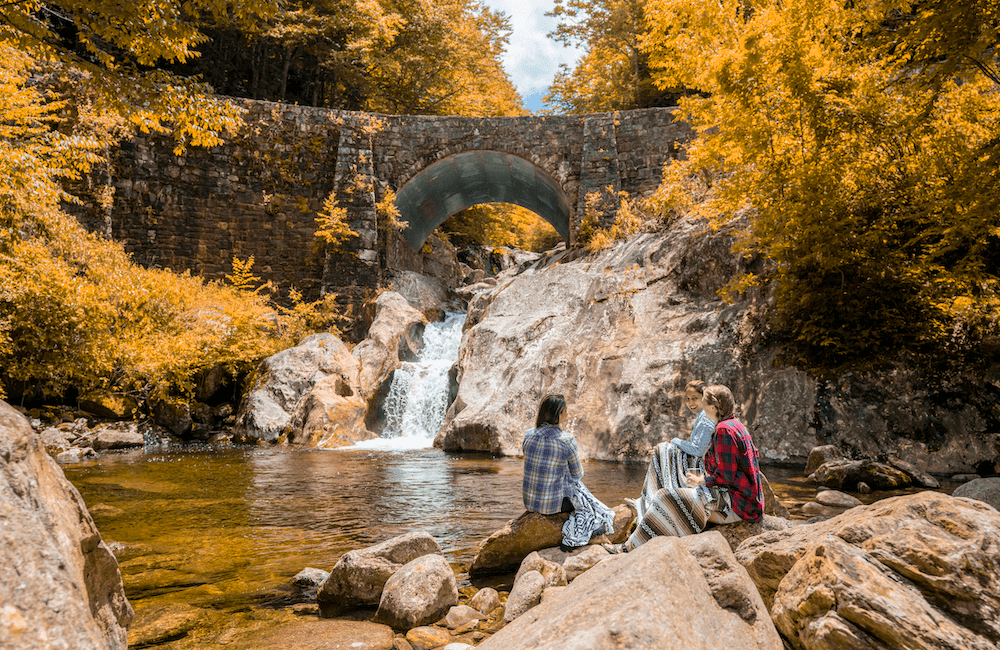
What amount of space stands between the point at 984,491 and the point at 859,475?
220cm

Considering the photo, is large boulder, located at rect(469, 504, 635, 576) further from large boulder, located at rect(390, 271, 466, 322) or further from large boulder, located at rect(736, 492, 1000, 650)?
large boulder, located at rect(390, 271, 466, 322)

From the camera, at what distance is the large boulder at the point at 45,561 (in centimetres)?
138

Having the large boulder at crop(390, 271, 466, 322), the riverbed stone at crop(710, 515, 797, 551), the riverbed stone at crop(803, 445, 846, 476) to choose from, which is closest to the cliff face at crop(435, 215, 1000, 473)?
the riverbed stone at crop(803, 445, 846, 476)

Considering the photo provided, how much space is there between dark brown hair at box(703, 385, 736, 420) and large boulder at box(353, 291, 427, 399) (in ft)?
36.1

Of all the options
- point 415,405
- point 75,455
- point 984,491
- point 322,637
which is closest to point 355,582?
point 322,637

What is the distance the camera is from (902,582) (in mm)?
2225

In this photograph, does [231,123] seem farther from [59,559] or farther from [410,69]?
[410,69]

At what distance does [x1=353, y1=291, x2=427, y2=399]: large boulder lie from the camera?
46.4ft

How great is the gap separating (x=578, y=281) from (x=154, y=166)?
46.5 ft

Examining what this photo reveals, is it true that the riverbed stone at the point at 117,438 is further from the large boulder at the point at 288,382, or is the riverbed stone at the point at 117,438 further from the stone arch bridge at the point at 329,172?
the stone arch bridge at the point at 329,172

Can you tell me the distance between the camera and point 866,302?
8.37 metres

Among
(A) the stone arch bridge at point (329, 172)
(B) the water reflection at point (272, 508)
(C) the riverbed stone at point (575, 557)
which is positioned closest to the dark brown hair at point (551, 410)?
(C) the riverbed stone at point (575, 557)

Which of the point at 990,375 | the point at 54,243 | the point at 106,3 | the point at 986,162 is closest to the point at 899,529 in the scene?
the point at 986,162

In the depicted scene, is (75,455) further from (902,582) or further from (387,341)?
(902,582)
